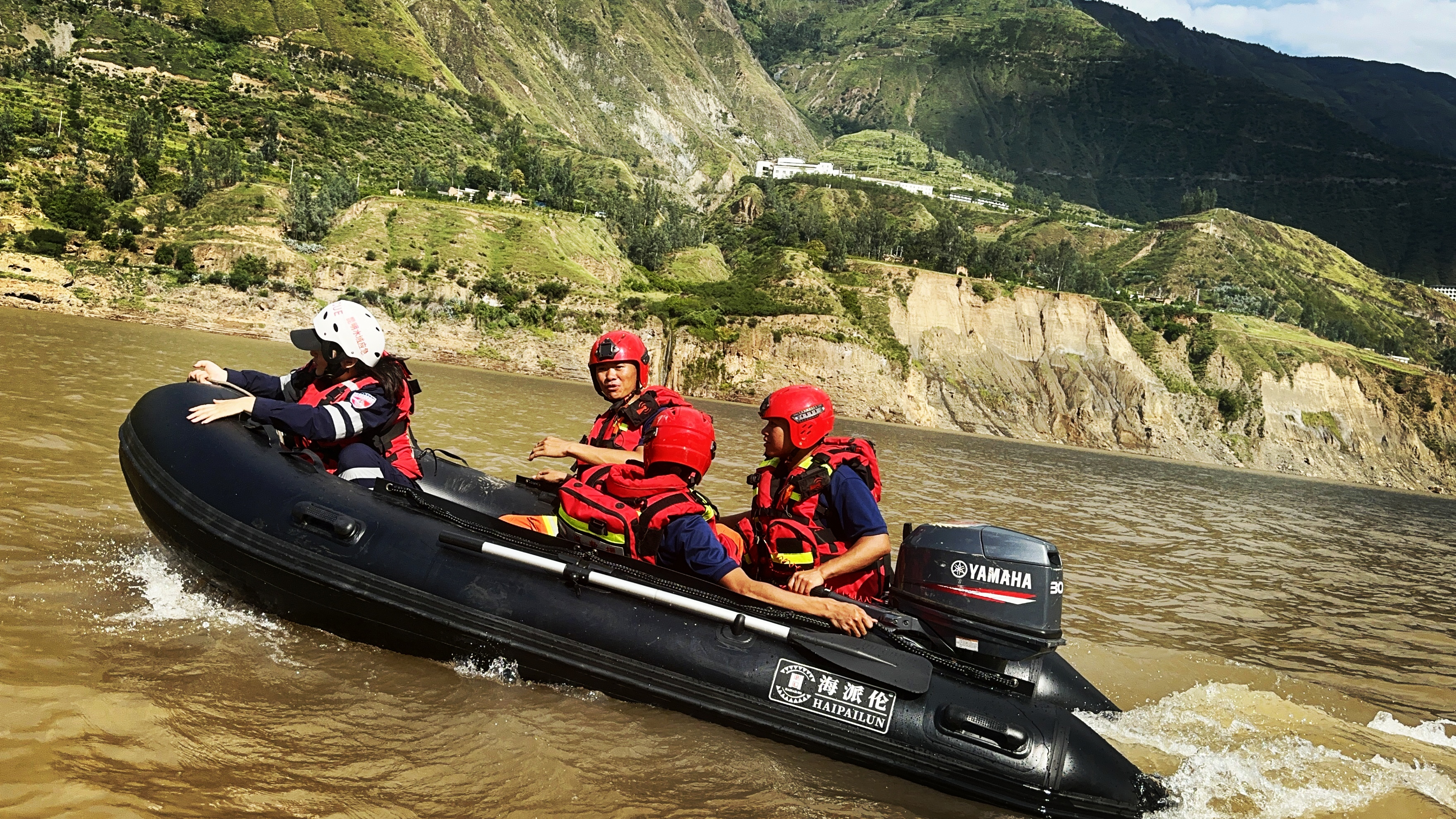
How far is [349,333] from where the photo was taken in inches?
216

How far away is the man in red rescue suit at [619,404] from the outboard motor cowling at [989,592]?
6.18ft

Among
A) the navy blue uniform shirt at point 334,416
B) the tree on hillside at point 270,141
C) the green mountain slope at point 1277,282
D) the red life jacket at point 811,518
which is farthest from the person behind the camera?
the green mountain slope at point 1277,282

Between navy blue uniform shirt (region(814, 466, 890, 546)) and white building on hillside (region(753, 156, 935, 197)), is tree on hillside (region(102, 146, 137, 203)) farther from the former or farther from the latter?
white building on hillside (region(753, 156, 935, 197))

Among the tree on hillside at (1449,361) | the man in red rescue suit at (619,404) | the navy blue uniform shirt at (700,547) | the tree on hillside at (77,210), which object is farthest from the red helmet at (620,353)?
the tree on hillside at (1449,361)

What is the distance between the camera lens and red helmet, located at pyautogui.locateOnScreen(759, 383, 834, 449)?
5145 millimetres

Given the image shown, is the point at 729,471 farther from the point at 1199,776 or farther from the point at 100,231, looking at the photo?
the point at 100,231

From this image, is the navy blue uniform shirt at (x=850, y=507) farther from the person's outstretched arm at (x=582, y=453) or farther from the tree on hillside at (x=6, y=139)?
the tree on hillside at (x=6, y=139)

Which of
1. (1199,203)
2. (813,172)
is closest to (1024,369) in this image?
(813,172)

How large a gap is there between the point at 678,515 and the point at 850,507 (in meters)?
1.05

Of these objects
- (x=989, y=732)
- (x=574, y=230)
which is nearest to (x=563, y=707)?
(x=989, y=732)

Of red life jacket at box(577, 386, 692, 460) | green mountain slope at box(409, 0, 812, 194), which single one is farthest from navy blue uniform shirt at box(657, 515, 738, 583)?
green mountain slope at box(409, 0, 812, 194)

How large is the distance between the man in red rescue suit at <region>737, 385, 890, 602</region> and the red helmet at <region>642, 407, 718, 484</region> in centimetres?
49

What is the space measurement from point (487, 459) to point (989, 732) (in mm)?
9684

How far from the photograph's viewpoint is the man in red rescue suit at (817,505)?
5133 millimetres
